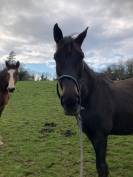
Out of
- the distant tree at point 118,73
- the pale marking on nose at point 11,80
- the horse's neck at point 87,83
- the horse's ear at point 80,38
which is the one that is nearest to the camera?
the horse's ear at point 80,38

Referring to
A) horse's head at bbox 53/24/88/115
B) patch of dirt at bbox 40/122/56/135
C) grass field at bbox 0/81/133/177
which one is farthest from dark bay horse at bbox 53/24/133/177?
patch of dirt at bbox 40/122/56/135

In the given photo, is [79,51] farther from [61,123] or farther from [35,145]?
[61,123]

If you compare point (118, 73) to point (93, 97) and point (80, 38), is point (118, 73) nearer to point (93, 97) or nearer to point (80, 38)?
point (93, 97)

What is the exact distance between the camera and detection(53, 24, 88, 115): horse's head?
4.04 metres

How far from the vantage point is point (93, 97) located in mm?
5086

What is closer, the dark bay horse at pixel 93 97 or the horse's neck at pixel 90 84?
the dark bay horse at pixel 93 97

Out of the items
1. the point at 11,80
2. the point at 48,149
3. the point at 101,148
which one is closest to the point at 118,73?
the point at 11,80

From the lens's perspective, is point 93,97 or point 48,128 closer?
point 93,97

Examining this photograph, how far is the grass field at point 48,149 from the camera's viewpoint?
6.60 meters

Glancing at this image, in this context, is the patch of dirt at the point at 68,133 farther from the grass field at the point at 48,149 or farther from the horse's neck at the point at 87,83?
the horse's neck at the point at 87,83

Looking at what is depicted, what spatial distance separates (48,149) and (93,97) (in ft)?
10.9

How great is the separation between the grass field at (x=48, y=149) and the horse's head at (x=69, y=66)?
2629 millimetres

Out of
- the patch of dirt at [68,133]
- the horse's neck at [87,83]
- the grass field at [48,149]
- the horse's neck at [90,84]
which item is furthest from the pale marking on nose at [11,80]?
the horse's neck at [87,83]

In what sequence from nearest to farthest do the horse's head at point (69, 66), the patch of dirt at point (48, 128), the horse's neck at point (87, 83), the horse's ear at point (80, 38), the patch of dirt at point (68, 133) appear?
the horse's head at point (69, 66), the horse's ear at point (80, 38), the horse's neck at point (87, 83), the patch of dirt at point (68, 133), the patch of dirt at point (48, 128)
